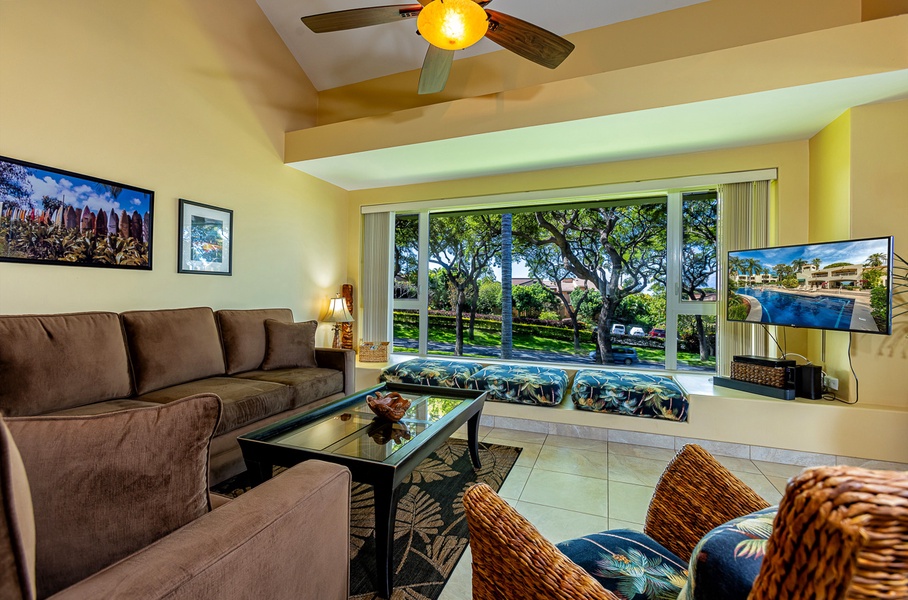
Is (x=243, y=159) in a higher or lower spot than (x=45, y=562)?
higher

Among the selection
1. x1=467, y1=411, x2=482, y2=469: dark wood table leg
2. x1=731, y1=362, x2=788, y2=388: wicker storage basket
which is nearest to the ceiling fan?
x1=467, y1=411, x2=482, y2=469: dark wood table leg

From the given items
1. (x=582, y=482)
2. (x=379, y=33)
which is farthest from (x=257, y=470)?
(x=379, y=33)

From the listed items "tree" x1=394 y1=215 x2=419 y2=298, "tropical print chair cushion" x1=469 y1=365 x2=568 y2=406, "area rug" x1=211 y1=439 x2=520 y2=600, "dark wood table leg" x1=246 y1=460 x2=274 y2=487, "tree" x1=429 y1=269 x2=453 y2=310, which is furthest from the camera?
"tree" x1=394 y1=215 x2=419 y2=298

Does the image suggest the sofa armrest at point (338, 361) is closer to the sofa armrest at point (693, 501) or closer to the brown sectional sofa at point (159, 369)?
the brown sectional sofa at point (159, 369)

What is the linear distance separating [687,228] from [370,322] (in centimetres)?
362

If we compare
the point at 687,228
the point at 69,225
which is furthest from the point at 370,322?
the point at 687,228

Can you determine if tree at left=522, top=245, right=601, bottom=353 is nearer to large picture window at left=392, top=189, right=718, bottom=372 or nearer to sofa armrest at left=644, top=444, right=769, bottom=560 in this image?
large picture window at left=392, top=189, right=718, bottom=372

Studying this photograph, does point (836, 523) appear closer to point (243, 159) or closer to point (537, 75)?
point (537, 75)

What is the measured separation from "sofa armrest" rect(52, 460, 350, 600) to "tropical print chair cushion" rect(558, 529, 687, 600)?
2.20 feet

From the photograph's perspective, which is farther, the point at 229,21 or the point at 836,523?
the point at 229,21

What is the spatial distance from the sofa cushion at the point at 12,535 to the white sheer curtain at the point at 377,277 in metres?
4.26

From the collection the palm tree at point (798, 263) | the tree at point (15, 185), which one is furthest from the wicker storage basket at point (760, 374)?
the tree at point (15, 185)

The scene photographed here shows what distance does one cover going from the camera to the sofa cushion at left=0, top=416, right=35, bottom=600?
53 cm

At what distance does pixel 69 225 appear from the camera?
2.42 meters
